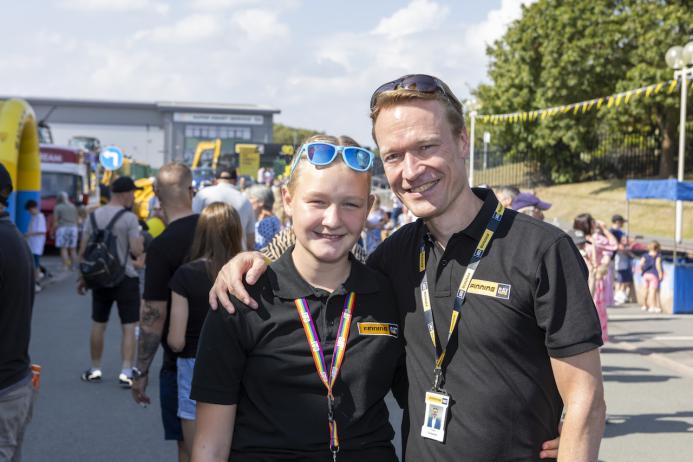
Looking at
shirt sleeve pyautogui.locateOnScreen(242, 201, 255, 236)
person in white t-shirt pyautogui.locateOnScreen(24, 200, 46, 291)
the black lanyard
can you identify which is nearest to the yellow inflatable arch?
person in white t-shirt pyautogui.locateOnScreen(24, 200, 46, 291)

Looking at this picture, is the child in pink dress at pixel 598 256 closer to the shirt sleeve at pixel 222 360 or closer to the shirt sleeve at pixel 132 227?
the shirt sleeve at pixel 132 227

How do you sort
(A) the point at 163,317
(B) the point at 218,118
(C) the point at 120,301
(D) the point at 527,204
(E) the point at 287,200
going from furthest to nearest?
(B) the point at 218,118, (C) the point at 120,301, (D) the point at 527,204, (A) the point at 163,317, (E) the point at 287,200

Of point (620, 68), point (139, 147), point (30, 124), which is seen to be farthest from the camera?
point (139, 147)

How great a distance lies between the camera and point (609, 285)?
620 inches

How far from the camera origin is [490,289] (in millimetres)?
2377

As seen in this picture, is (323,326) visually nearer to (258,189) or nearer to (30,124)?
(258,189)

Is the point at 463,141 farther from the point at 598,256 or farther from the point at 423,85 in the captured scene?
the point at 598,256

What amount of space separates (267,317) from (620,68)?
35715 millimetres

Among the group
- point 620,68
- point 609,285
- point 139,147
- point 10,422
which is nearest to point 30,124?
point 609,285

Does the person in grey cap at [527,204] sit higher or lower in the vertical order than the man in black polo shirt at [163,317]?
higher

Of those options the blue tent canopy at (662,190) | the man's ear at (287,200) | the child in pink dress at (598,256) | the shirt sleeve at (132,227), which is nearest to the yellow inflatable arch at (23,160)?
the shirt sleeve at (132,227)

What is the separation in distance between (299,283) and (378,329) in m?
0.28

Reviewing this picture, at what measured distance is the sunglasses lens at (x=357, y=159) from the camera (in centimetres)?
248

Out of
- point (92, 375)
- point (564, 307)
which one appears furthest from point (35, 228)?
point (564, 307)
